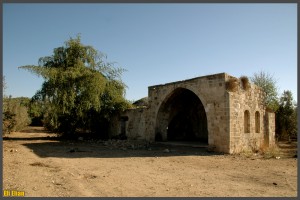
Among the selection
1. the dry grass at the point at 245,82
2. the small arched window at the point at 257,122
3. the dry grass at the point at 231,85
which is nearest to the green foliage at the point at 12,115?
the dry grass at the point at 231,85

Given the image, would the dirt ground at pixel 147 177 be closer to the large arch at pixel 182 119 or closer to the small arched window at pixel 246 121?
the small arched window at pixel 246 121

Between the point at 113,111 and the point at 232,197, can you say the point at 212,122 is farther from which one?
the point at 113,111

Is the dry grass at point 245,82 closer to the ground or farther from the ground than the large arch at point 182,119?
farther from the ground

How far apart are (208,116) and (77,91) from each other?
27.0 feet

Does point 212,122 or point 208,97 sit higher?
point 208,97

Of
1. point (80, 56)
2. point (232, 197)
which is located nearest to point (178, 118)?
point (80, 56)

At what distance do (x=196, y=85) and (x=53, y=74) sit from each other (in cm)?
805

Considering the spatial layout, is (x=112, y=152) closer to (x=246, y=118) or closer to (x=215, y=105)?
(x=215, y=105)

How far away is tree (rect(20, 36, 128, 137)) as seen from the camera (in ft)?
49.4

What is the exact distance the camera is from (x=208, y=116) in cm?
1187

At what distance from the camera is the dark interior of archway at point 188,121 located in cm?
1661

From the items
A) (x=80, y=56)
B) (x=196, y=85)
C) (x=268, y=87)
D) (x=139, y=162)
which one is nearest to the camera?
(x=139, y=162)

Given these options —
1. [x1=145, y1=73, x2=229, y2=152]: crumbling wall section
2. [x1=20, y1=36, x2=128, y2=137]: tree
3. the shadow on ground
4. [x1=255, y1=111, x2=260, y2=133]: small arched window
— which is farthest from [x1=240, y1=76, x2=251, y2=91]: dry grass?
[x1=20, y1=36, x2=128, y2=137]: tree

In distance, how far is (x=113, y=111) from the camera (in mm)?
18125
